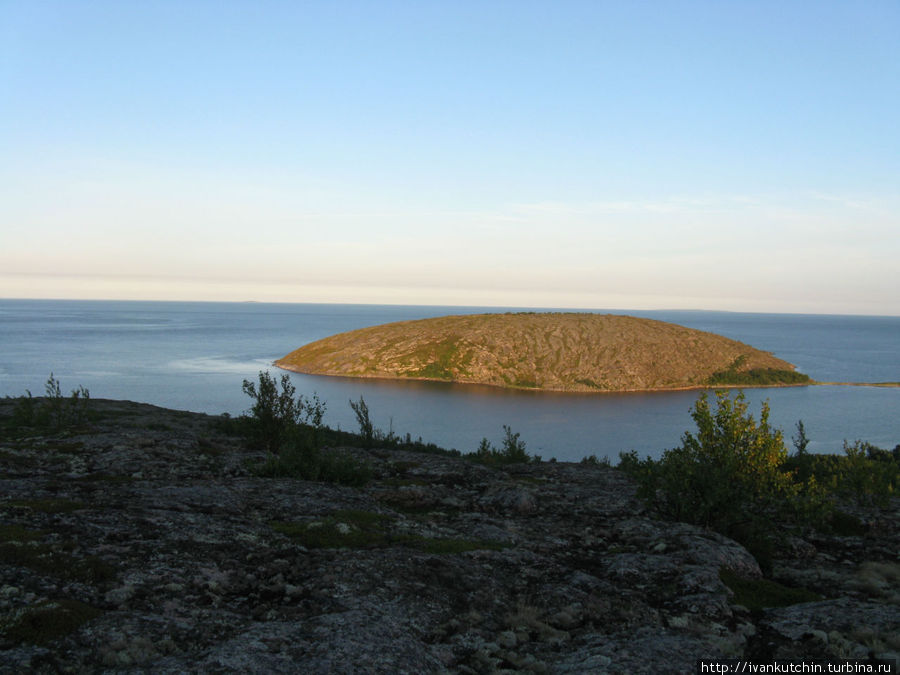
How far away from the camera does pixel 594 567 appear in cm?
1143

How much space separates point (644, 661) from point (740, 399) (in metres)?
11.3

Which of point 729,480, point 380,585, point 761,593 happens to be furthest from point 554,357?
point 380,585

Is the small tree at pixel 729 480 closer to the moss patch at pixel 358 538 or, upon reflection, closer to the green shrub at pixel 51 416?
the moss patch at pixel 358 538

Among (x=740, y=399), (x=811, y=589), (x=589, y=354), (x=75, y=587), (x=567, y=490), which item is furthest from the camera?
(x=589, y=354)

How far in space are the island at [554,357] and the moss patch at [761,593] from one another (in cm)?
11502

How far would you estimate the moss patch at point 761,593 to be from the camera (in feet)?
32.1

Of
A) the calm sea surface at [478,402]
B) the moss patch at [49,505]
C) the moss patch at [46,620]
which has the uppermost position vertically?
the moss patch at [46,620]

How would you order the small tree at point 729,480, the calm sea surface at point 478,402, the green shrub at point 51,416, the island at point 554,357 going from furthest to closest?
the island at point 554,357 → the calm sea surface at point 478,402 → the green shrub at point 51,416 → the small tree at point 729,480

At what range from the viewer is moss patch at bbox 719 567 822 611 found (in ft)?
32.1

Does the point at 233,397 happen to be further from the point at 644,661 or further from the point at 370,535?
the point at 644,661

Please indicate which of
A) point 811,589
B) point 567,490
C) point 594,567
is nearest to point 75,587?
point 594,567

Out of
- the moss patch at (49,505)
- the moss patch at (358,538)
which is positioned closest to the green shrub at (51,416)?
the moss patch at (49,505)

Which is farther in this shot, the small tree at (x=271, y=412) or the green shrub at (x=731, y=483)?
the small tree at (x=271, y=412)

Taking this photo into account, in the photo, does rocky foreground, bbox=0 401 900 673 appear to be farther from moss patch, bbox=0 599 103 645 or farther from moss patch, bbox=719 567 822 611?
moss patch, bbox=719 567 822 611
